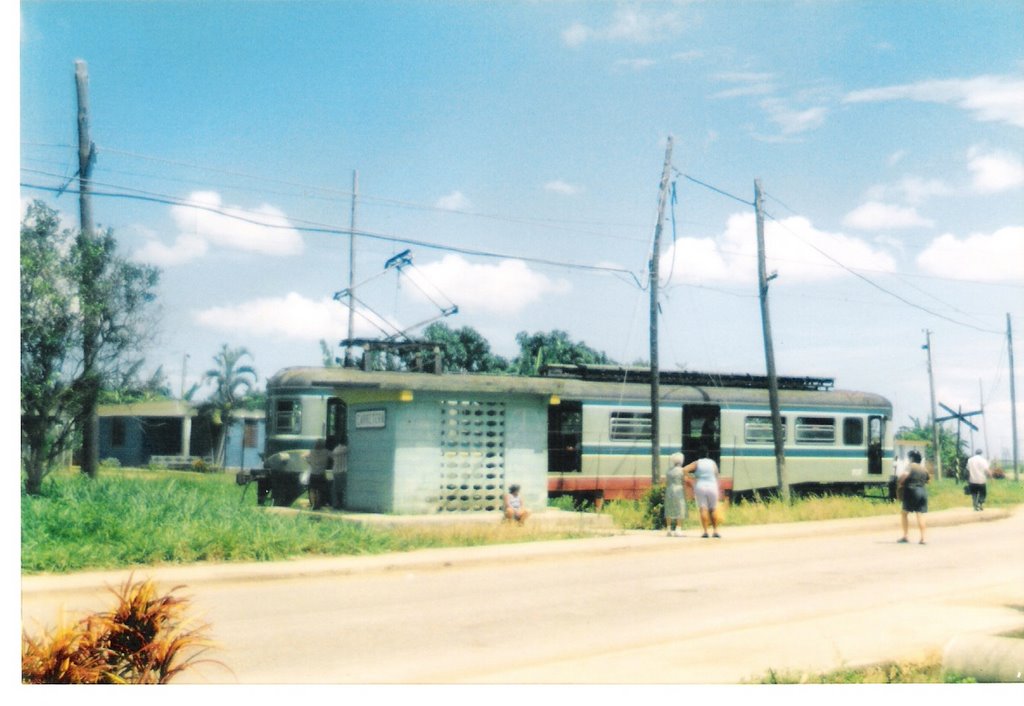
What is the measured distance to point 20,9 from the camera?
896 centimetres

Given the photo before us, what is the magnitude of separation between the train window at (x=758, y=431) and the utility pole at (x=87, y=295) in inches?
521

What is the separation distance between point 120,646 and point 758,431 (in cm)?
1751

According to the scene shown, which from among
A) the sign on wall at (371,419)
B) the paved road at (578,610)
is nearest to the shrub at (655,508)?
the paved road at (578,610)

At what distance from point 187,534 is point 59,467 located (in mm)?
3570

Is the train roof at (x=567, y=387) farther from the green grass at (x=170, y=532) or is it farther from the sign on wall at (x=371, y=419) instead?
the green grass at (x=170, y=532)

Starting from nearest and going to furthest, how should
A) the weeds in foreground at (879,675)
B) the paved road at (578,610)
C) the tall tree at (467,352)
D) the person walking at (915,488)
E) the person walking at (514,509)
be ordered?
the weeds in foreground at (879,675) → the paved road at (578,610) → the person walking at (915,488) → the person walking at (514,509) → the tall tree at (467,352)

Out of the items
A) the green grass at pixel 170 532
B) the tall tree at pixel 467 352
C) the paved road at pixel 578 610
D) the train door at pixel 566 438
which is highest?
the tall tree at pixel 467 352

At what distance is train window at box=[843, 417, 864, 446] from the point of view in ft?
77.2

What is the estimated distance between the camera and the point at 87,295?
44.1 feet

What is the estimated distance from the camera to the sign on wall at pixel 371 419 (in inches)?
666

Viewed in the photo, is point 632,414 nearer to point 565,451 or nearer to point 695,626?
point 565,451

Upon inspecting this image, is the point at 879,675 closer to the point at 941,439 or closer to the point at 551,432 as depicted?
the point at 551,432

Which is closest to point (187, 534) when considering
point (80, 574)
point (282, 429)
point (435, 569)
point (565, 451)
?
point (80, 574)
